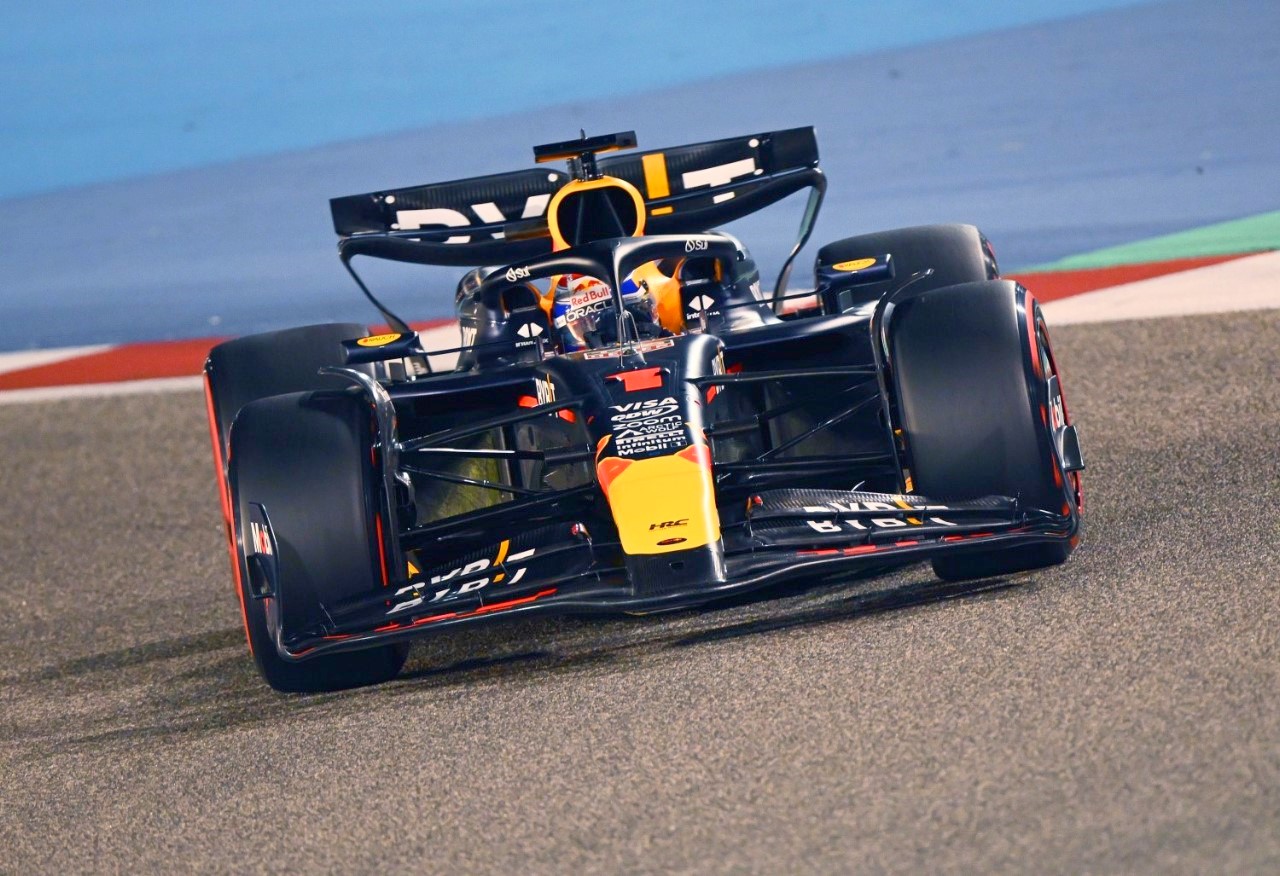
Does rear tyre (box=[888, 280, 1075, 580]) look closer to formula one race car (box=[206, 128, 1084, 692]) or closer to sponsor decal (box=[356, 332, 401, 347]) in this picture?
formula one race car (box=[206, 128, 1084, 692])

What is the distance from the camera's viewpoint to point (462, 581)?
4.69 m

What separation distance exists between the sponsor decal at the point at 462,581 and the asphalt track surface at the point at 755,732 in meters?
0.30

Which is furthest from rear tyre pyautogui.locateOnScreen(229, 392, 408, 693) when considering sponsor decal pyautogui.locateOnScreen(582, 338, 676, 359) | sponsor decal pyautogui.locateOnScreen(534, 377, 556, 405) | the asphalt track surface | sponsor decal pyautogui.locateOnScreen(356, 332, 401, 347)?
sponsor decal pyautogui.locateOnScreen(582, 338, 676, 359)

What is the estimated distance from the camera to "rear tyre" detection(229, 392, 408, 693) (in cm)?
488

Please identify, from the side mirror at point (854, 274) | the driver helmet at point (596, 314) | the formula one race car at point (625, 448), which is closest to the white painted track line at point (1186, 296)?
the formula one race car at point (625, 448)

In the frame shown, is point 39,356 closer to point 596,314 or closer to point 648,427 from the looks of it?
point 596,314

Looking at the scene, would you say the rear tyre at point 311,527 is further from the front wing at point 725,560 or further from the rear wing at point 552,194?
the rear wing at point 552,194

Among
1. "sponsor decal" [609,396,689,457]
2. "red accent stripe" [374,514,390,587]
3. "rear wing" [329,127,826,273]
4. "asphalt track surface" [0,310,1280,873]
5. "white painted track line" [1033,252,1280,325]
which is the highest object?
"rear wing" [329,127,826,273]

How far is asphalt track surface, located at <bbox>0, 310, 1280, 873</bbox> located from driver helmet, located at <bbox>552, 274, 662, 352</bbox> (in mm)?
1006

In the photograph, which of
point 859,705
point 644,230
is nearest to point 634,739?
point 859,705

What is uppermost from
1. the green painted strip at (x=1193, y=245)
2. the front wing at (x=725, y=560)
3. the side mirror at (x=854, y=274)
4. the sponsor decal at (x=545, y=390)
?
the side mirror at (x=854, y=274)

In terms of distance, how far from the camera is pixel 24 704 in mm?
5527

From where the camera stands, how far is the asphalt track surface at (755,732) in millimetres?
3520

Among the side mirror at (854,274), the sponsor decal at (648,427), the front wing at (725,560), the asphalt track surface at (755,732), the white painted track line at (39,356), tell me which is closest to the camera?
the asphalt track surface at (755,732)
